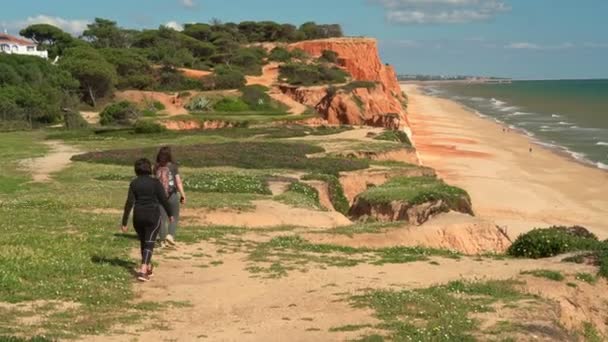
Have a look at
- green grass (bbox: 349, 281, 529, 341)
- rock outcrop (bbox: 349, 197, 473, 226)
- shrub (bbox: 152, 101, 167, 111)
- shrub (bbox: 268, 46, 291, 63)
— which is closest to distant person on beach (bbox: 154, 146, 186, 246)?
green grass (bbox: 349, 281, 529, 341)

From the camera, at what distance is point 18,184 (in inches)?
949

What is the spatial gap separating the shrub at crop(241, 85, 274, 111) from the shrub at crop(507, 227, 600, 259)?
155ft

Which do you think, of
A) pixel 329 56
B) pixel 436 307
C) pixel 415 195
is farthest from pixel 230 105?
pixel 436 307

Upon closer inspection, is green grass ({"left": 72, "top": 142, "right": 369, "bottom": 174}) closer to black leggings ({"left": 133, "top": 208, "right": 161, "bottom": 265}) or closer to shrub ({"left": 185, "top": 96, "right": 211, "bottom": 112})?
black leggings ({"left": 133, "top": 208, "right": 161, "bottom": 265})

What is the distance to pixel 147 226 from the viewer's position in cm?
1120

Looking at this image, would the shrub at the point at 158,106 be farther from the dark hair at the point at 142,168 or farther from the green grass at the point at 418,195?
the dark hair at the point at 142,168

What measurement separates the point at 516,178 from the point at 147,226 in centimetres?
3991

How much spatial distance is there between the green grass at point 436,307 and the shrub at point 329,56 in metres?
79.0

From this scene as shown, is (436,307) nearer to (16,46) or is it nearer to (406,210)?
(406,210)

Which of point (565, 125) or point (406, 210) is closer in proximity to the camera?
point (406, 210)

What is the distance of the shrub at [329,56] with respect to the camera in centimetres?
8918

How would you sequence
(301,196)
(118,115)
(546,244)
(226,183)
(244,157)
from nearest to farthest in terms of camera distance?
(546,244), (301,196), (226,183), (244,157), (118,115)

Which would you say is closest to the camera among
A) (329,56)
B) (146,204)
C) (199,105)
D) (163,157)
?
(146,204)

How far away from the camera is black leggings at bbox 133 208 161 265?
1112cm
